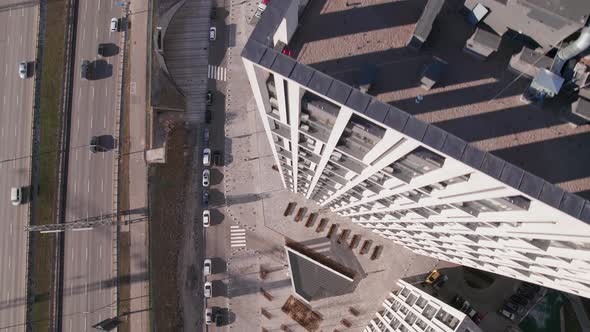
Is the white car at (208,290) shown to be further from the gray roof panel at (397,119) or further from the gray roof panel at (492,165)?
the gray roof panel at (492,165)

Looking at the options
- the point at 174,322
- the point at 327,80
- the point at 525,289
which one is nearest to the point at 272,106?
the point at 327,80

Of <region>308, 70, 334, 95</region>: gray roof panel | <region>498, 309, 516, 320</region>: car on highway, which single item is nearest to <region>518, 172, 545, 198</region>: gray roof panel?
<region>308, 70, 334, 95</region>: gray roof panel

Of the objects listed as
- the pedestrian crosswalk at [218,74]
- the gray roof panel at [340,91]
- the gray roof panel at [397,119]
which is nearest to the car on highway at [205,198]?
the pedestrian crosswalk at [218,74]

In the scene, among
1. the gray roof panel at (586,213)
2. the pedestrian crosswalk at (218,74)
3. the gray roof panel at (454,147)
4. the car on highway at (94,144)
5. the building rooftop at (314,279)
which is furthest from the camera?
the pedestrian crosswalk at (218,74)

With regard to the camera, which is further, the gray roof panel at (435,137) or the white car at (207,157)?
the white car at (207,157)

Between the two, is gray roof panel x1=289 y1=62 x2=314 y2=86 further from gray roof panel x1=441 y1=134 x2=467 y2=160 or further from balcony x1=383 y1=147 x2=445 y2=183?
balcony x1=383 y1=147 x2=445 y2=183

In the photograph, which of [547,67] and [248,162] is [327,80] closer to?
[547,67]

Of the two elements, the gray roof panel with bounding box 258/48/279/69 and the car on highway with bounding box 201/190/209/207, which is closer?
the gray roof panel with bounding box 258/48/279/69
